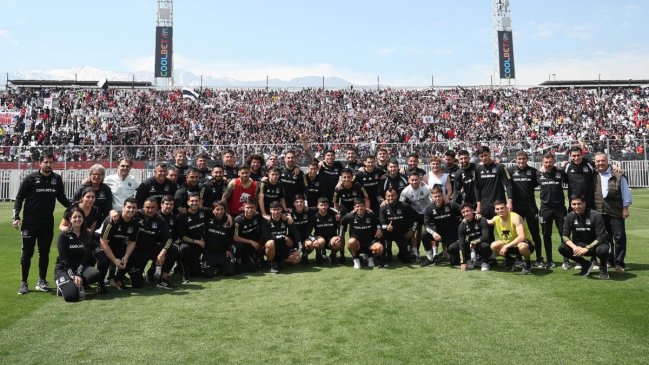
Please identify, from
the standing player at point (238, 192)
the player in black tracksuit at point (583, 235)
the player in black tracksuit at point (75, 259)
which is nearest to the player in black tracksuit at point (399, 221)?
the standing player at point (238, 192)

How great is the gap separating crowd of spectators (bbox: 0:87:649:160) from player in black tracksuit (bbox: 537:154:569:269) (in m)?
26.1

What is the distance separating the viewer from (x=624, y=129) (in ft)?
126

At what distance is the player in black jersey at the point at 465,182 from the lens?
927 cm

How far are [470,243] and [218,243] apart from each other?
4.35 meters

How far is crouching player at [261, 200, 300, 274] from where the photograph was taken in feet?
29.1

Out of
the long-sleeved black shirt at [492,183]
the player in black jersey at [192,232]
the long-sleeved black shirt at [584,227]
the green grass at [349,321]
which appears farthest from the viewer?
the long-sleeved black shirt at [492,183]

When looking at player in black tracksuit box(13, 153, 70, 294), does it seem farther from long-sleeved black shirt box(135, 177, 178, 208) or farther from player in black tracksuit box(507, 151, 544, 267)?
player in black tracksuit box(507, 151, 544, 267)

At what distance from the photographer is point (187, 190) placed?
8883mm

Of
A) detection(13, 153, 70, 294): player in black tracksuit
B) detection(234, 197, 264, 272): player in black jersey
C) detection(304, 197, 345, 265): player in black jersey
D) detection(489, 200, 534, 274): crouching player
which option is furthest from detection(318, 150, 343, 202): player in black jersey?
detection(13, 153, 70, 294): player in black tracksuit

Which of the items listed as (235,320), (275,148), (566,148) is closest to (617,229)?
(235,320)

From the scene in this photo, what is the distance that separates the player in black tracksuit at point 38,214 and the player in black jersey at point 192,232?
5.91 feet

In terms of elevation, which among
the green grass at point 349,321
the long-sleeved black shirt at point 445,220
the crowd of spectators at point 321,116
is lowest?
the green grass at point 349,321

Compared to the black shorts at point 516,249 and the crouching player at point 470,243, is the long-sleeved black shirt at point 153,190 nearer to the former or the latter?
the crouching player at point 470,243

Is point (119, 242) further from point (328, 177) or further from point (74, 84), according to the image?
point (74, 84)
